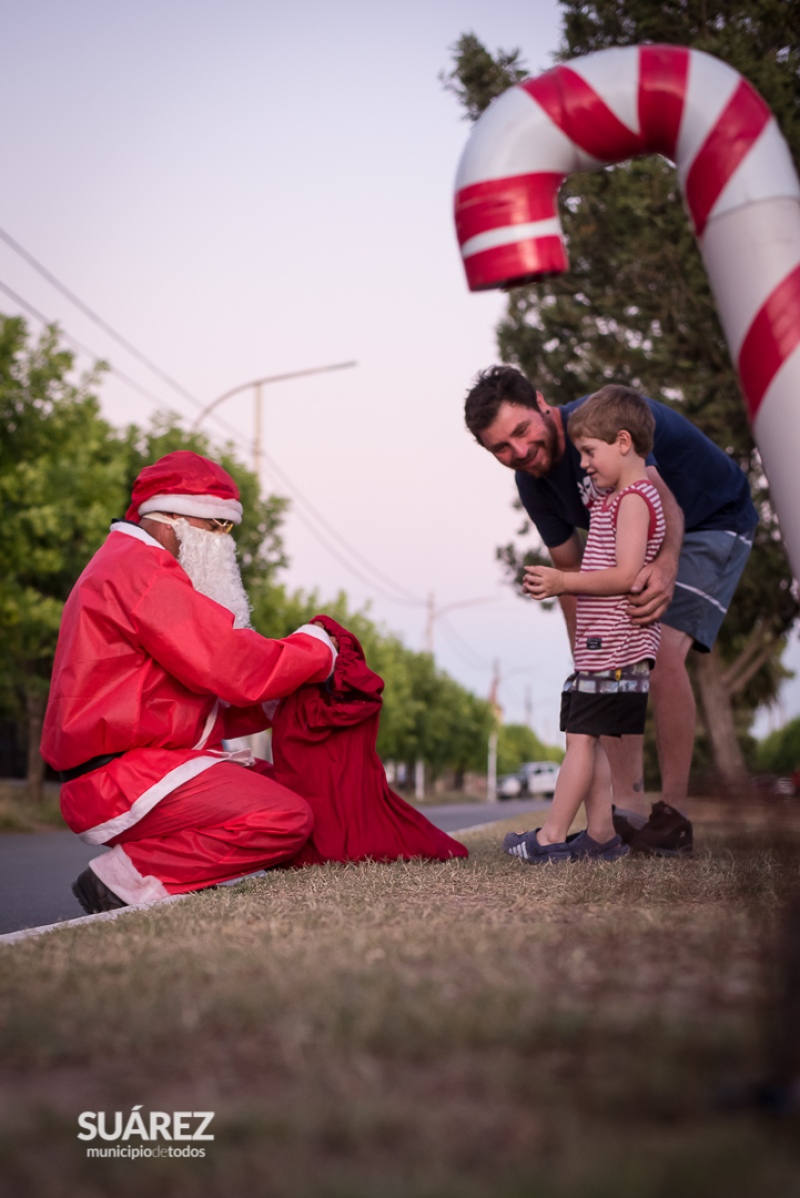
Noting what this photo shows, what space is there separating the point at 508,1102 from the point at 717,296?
2339 millimetres

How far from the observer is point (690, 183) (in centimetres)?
325

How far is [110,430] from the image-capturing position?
73.2ft

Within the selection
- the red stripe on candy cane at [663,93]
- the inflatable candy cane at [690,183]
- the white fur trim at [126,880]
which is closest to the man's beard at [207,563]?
the white fur trim at [126,880]

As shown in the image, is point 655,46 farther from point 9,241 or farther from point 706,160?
point 9,241

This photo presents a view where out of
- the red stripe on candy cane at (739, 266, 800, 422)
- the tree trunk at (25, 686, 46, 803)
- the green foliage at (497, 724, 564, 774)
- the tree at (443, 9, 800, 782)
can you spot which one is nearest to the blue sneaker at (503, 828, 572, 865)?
the red stripe on candy cane at (739, 266, 800, 422)

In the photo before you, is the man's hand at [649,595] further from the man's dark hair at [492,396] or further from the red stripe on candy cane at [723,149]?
the red stripe on candy cane at [723,149]

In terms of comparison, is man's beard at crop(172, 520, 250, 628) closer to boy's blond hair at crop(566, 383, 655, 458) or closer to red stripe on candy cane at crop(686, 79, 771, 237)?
boy's blond hair at crop(566, 383, 655, 458)

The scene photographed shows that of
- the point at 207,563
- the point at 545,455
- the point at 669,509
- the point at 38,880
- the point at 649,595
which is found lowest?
the point at 38,880

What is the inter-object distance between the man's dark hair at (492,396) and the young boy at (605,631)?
30 cm

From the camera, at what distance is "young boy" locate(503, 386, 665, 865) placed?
4488mm

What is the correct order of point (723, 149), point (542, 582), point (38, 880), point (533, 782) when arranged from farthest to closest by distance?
Result: point (533, 782), point (38, 880), point (542, 582), point (723, 149)

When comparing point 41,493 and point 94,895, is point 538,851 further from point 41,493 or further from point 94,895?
point 41,493

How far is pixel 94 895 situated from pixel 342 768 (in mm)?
1107

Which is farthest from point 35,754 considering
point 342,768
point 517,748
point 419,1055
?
point 517,748
